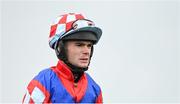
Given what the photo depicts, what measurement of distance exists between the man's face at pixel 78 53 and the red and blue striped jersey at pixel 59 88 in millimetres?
94

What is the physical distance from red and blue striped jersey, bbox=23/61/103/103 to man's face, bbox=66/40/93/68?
0.31 feet

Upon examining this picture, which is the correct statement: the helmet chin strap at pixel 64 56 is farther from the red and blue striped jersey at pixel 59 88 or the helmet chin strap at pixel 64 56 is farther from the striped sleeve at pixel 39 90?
the striped sleeve at pixel 39 90

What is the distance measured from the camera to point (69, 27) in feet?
13.4

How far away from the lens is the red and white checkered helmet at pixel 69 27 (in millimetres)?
4066

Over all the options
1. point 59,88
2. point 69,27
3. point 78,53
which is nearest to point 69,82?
point 59,88

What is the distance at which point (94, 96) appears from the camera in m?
4.16

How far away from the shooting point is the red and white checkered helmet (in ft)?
13.3

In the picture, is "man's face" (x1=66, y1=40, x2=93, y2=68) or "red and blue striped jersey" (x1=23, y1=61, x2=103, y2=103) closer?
"red and blue striped jersey" (x1=23, y1=61, x2=103, y2=103)

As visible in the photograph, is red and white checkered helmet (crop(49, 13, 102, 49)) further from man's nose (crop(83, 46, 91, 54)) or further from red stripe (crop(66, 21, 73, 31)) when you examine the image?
man's nose (crop(83, 46, 91, 54))

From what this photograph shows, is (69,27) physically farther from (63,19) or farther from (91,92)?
(91,92)

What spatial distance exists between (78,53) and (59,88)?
326 mm

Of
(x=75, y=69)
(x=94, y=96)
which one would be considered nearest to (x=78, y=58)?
(x=75, y=69)

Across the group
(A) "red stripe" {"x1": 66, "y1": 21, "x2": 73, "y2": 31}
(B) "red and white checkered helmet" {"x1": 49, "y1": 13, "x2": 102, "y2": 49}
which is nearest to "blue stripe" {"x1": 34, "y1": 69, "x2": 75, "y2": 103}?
(B) "red and white checkered helmet" {"x1": 49, "y1": 13, "x2": 102, "y2": 49}

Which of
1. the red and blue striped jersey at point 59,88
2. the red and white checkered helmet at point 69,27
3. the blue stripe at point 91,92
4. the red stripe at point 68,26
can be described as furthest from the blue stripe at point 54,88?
the red stripe at point 68,26
